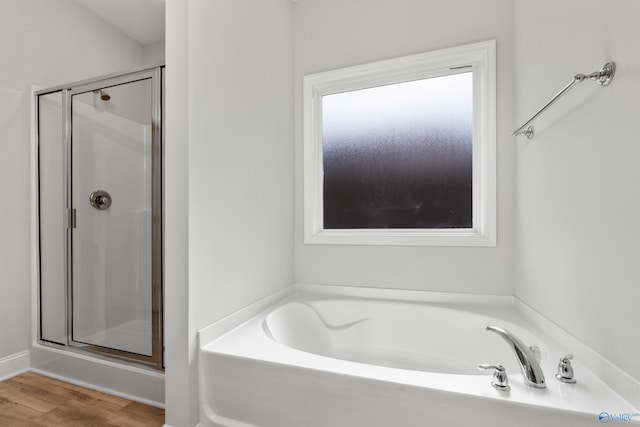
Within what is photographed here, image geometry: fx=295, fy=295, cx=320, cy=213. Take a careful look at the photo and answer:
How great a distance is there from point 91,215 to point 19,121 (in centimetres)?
72

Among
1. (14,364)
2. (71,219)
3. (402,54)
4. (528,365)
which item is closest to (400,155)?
(402,54)

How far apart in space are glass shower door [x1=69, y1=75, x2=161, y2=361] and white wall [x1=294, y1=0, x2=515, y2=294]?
98cm

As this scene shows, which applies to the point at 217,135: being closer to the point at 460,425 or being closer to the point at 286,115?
the point at 286,115

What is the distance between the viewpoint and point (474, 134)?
1873 millimetres

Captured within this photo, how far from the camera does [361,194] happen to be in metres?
2.15

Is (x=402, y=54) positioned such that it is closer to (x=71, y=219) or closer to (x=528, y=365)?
(x=528, y=365)

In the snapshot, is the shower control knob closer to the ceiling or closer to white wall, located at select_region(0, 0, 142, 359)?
white wall, located at select_region(0, 0, 142, 359)

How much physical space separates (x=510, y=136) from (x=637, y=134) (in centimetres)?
94

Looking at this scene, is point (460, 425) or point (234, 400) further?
point (234, 400)

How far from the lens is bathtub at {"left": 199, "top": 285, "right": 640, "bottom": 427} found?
92cm

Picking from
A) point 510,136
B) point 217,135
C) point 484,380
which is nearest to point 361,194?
point 510,136

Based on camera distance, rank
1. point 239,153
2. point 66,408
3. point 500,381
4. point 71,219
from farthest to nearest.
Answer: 1. point 71,219
2. point 239,153
3. point 66,408
4. point 500,381

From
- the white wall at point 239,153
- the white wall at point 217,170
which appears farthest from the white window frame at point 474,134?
the white wall at point 217,170

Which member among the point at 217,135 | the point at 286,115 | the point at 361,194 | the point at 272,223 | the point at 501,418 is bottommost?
the point at 501,418
